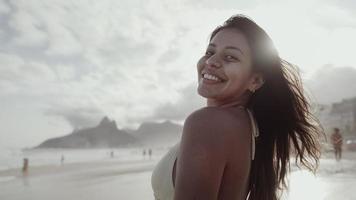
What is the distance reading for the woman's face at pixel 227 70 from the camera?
189 centimetres

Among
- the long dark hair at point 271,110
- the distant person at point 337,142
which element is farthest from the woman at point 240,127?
the distant person at point 337,142

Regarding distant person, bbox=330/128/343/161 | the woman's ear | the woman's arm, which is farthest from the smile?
distant person, bbox=330/128/343/161

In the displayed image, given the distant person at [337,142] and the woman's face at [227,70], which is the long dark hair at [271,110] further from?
the distant person at [337,142]

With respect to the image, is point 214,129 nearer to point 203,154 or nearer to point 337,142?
point 203,154

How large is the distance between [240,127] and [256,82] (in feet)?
1.30

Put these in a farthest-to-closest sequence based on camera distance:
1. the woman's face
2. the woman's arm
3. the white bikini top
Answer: the woman's face < the white bikini top < the woman's arm

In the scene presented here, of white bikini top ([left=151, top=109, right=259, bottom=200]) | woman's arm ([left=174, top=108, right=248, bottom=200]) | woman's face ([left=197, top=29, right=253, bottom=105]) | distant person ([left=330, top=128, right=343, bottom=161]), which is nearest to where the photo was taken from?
woman's arm ([left=174, top=108, right=248, bottom=200])

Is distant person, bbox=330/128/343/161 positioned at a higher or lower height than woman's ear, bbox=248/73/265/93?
lower

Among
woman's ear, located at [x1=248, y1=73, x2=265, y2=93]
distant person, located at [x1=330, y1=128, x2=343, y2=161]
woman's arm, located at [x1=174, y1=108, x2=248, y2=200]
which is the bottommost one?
distant person, located at [x1=330, y1=128, x2=343, y2=161]

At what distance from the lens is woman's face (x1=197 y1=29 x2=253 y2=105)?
189 centimetres

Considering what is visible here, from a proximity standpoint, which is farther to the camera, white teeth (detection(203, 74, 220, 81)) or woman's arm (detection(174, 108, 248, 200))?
white teeth (detection(203, 74, 220, 81))

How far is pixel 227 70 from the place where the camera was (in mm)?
1875

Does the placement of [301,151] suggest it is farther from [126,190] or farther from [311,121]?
[126,190]

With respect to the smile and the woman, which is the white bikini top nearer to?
the woman
